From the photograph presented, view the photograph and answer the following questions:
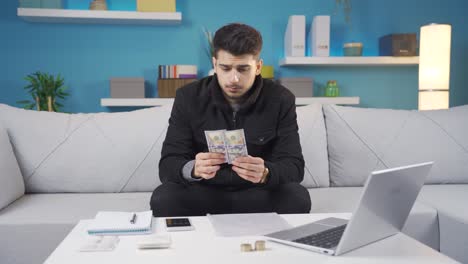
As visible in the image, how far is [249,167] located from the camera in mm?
1610

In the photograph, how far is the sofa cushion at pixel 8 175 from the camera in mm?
1957

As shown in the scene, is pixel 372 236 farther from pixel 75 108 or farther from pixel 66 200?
pixel 75 108

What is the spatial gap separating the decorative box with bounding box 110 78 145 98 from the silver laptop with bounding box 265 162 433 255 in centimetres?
235

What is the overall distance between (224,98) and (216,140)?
17.9 inches

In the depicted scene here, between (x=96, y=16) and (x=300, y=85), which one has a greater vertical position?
(x=96, y=16)

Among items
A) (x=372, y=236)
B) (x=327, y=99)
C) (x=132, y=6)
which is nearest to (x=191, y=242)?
(x=372, y=236)

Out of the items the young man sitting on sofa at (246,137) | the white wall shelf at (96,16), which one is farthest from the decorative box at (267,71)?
the young man sitting on sofa at (246,137)

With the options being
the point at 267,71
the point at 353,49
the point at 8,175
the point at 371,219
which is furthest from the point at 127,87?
the point at 371,219

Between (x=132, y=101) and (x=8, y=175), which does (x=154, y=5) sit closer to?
(x=132, y=101)

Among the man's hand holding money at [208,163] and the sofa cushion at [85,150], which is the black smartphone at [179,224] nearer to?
the man's hand holding money at [208,163]

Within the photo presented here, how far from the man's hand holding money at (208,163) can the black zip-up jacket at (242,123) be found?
244mm

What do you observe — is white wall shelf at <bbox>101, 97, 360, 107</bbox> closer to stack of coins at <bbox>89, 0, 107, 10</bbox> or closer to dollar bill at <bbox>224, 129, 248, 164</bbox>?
stack of coins at <bbox>89, 0, 107, 10</bbox>

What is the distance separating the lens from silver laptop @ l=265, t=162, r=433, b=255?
109 cm

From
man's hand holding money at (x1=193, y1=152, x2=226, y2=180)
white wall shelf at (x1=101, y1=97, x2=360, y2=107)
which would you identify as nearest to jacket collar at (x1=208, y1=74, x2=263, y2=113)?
man's hand holding money at (x1=193, y1=152, x2=226, y2=180)
